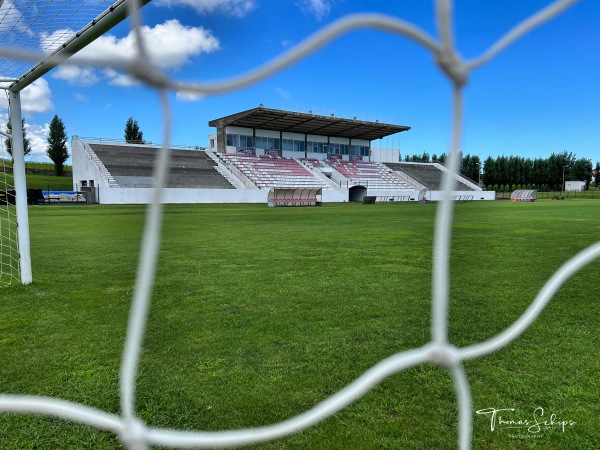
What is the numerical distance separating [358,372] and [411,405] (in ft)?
1.29

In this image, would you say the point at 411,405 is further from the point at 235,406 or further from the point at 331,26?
the point at 331,26

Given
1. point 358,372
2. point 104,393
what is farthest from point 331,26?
point 104,393

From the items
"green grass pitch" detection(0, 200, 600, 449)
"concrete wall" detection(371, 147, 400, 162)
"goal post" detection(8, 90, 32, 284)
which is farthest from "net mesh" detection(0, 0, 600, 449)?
"concrete wall" detection(371, 147, 400, 162)

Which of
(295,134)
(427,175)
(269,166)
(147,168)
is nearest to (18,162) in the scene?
(147,168)

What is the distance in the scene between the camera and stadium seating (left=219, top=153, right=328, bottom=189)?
108 ft

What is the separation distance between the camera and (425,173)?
145 feet

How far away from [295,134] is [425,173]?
1402 centimetres

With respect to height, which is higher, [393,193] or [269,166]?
[269,166]

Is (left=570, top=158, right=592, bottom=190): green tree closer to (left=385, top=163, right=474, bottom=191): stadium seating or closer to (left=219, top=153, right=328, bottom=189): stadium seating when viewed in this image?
(left=385, top=163, right=474, bottom=191): stadium seating

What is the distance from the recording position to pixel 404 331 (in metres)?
2.80

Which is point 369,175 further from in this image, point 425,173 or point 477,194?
point 477,194

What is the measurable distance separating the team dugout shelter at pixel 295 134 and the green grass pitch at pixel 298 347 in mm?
29080

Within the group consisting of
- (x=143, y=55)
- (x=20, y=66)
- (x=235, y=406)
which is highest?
(x=20, y=66)

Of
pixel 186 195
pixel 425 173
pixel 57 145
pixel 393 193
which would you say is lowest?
pixel 186 195
